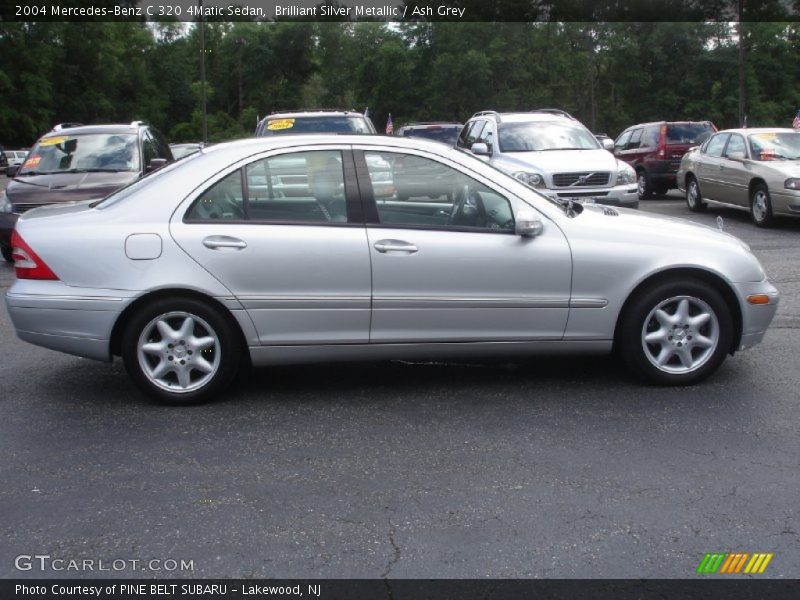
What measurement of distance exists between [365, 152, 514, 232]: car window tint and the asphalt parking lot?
3.43 feet

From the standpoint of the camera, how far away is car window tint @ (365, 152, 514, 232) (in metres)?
5.69

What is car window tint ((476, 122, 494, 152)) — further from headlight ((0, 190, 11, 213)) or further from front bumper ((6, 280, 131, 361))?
Result: front bumper ((6, 280, 131, 361))

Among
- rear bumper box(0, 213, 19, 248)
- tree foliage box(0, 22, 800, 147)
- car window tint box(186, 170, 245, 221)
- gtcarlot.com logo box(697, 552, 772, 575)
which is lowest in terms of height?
gtcarlot.com logo box(697, 552, 772, 575)

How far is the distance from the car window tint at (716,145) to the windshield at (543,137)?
2.81 m

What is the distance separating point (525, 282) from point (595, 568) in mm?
2383

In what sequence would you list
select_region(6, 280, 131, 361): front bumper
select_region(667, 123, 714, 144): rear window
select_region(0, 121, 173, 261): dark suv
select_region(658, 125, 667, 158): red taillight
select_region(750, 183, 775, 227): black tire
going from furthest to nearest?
select_region(667, 123, 714, 144): rear window → select_region(658, 125, 667, 158): red taillight → select_region(750, 183, 775, 227): black tire → select_region(0, 121, 173, 261): dark suv → select_region(6, 280, 131, 361): front bumper

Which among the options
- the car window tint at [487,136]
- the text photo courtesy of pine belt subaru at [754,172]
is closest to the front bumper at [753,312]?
the text photo courtesy of pine belt subaru at [754,172]

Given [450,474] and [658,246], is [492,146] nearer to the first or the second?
[658,246]

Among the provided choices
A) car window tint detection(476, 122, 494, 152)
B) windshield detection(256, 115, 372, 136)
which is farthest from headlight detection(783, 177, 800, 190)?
windshield detection(256, 115, 372, 136)

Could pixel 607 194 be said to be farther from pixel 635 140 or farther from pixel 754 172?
pixel 635 140

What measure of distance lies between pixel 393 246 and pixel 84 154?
7489 mm

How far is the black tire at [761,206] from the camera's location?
14.5m

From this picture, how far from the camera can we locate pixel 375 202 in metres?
5.67

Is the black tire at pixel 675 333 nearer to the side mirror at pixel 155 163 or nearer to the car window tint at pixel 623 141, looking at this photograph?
the side mirror at pixel 155 163
